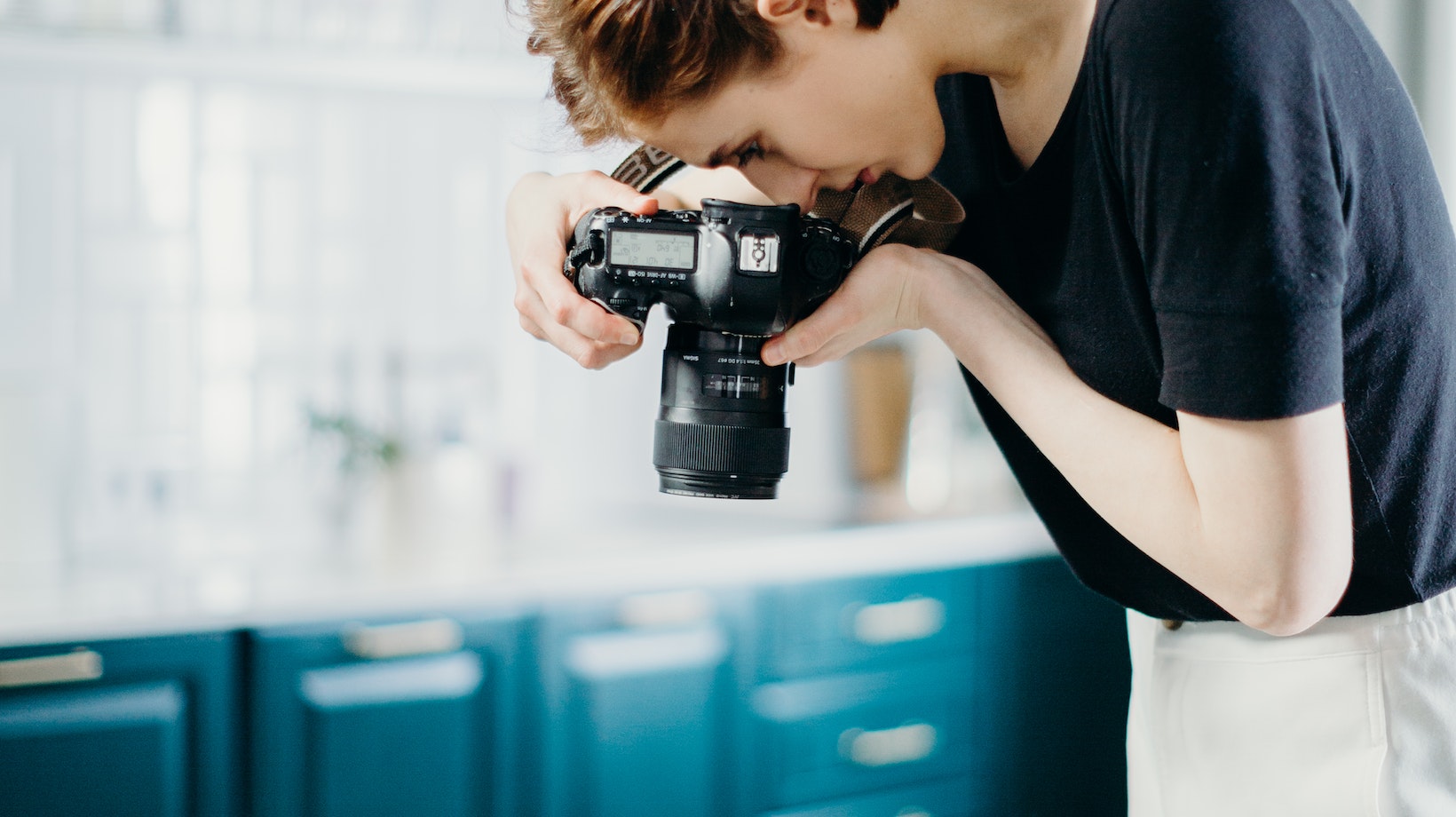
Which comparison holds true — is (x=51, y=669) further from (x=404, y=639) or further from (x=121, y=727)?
(x=404, y=639)

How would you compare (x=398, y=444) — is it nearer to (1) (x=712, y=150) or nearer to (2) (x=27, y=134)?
(2) (x=27, y=134)

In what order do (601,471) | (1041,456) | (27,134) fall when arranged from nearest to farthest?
(1041,456), (27,134), (601,471)

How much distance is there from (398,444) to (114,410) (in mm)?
469

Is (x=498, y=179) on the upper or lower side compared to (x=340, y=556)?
upper

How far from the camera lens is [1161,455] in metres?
0.59

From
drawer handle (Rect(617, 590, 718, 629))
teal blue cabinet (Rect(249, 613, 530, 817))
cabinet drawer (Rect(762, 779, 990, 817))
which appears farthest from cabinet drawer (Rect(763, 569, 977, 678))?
teal blue cabinet (Rect(249, 613, 530, 817))

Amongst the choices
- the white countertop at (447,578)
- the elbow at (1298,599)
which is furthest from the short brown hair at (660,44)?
the white countertop at (447,578)

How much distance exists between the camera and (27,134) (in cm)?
178

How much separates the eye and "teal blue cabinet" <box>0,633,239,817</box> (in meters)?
1.12

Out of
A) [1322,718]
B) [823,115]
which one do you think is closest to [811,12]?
[823,115]

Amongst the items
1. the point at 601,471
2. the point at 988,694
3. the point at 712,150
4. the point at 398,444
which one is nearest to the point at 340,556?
the point at 398,444

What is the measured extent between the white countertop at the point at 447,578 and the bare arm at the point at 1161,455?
3.27 ft

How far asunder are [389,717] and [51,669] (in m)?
0.43

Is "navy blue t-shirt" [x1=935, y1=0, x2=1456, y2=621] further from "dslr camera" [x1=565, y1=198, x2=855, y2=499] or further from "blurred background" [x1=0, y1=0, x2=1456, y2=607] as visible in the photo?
"blurred background" [x1=0, y1=0, x2=1456, y2=607]
